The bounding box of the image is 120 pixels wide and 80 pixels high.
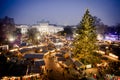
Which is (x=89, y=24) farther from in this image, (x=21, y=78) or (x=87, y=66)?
(x=21, y=78)

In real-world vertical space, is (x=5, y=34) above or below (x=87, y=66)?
above

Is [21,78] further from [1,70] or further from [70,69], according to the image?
[70,69]

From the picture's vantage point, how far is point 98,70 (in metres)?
34.1

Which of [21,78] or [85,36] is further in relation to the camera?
[85,36]

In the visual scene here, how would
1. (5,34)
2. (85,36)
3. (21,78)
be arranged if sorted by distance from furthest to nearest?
(5,34), (85,36), (21,78)

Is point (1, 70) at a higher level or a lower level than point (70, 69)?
higher

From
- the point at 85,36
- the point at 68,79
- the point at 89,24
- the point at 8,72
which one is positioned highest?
the point at 89,24

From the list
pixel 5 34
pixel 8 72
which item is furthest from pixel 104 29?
pixel 8 72

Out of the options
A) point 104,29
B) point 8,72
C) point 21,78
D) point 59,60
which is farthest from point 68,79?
point 104,29

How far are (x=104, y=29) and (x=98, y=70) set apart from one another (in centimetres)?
7359

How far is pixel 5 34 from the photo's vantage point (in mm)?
70438

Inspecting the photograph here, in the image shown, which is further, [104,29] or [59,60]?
[104,29]

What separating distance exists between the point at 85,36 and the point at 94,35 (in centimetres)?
249

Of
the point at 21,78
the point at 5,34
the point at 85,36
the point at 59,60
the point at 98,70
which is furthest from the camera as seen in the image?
the point at 5,34
